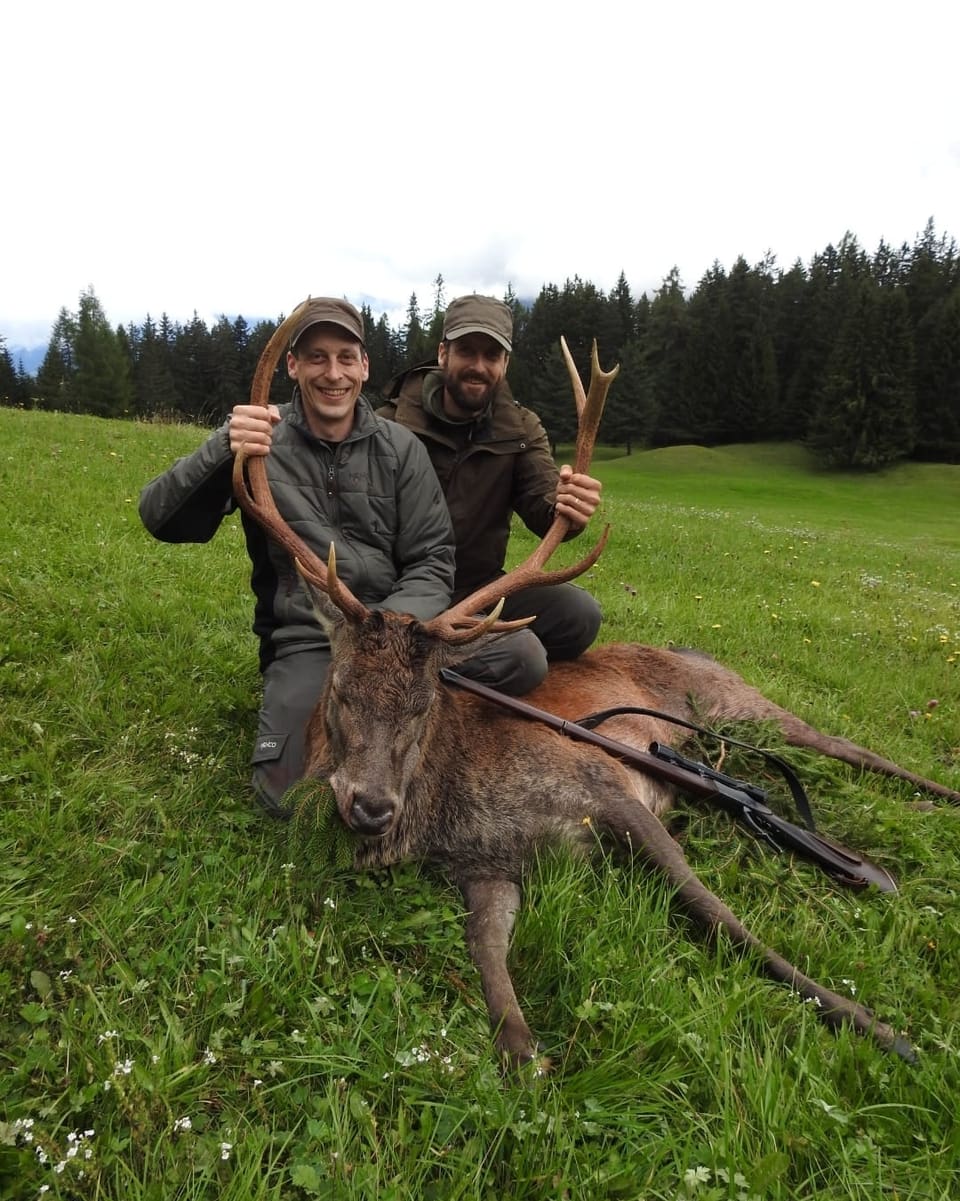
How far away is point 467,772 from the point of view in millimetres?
3996

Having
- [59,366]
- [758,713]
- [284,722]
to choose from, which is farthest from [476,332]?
[59,366]

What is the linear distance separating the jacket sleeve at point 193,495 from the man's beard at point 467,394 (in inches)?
71.8

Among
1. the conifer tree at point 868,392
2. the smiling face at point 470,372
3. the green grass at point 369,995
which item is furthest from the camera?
the conifer tree at point 868,392

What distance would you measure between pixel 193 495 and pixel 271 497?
0.45 m

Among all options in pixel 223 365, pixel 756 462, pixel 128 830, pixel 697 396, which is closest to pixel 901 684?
pixel 128 830

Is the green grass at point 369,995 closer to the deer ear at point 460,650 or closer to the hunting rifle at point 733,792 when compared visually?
the hunting rifle at point 733,792

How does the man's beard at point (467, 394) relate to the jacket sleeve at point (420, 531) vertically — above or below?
above

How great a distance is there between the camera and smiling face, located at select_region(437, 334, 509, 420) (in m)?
5.19

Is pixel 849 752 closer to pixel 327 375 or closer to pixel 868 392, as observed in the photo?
pixel 327 375

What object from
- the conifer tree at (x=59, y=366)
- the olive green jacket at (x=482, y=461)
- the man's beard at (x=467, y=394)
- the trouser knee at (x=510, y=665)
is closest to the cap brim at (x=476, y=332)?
the man's beard at (x=467, y=394)

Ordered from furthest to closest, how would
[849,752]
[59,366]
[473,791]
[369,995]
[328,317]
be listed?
[59,366], [849,752], [328,317], [473,791], [369,995]

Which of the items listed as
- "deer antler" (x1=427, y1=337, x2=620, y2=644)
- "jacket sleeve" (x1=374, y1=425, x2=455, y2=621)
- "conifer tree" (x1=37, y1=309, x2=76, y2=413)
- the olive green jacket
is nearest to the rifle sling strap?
"deer antler" (x1=427, y1=337, x2=620, y2=644)

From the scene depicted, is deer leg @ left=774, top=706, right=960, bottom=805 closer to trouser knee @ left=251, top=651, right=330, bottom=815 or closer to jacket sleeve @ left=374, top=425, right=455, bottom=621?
jacket sleeve @ left=374, top=425, right=455, bottom=621

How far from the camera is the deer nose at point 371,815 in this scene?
10.3ft
